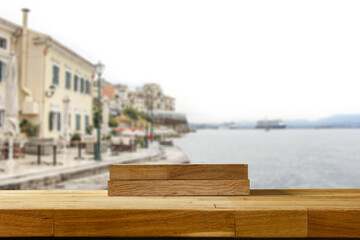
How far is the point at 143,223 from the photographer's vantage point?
3.66ft

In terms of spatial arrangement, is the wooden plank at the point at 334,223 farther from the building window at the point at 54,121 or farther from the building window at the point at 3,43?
the building window at the point at 54,121

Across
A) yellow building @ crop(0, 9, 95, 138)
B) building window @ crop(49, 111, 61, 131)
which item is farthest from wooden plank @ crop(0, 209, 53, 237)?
building window @ crop(49, 111, 61, 131)

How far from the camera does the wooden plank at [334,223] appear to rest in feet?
3.63

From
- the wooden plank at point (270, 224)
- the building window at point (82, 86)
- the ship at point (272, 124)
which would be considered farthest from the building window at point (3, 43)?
the ship at point (272, 124)

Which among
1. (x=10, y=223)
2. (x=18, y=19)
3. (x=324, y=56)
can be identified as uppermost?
(x=324, y=56)

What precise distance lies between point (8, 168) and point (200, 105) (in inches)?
4641

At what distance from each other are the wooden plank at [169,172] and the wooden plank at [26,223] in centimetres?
33

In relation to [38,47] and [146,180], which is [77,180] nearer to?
[146,180]

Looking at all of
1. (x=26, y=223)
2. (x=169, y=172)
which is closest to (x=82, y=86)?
(x=169, y=172)

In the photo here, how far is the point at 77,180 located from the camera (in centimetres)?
895

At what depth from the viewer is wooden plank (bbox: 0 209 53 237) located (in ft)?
3.67

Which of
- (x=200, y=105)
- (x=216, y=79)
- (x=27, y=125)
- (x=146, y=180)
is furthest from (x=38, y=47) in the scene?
(x=216, y=79)

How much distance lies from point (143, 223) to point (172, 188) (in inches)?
11.3

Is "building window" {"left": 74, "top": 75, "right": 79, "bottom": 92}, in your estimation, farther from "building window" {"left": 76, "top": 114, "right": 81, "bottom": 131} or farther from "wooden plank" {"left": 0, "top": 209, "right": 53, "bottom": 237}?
"wooden plank" {"left": 0, "top": 209, "right": 53, "bottom": 237}
